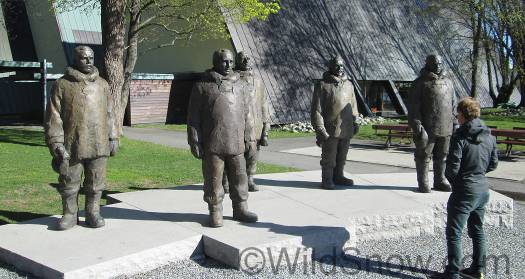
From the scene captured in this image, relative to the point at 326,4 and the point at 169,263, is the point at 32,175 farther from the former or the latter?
the point at 326,4

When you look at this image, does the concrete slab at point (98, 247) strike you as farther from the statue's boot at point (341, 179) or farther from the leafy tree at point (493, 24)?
the leafy tree at point (493, 24)

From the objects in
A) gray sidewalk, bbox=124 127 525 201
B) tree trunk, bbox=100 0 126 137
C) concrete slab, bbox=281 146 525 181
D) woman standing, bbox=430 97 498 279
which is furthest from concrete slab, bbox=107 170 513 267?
tree trunk, bbox=100 0 126 137

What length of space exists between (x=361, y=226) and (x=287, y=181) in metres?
2.43

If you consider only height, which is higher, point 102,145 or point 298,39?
point 298,39

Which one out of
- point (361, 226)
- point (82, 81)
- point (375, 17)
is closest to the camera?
point (82, 81)

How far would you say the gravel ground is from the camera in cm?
493

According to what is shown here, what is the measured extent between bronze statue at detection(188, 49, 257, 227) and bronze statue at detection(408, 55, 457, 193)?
267cm

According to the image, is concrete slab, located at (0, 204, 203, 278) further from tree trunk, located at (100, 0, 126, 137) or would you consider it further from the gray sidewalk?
tree trunk, located at (100, 0, 126, 137)

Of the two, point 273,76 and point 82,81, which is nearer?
point 82,81

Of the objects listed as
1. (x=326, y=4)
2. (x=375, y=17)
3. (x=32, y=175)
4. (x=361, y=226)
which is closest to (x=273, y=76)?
(x=326, y=4)

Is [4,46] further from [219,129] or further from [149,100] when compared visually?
[219,129]

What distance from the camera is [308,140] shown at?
687 inches

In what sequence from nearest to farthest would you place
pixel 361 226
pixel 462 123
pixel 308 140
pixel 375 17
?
pixel 462 123, pixel 361 226, pixel 308 140, pixel 375 17

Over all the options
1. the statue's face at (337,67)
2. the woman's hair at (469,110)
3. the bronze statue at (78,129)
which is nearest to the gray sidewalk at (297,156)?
the statue's face at (337,67)
